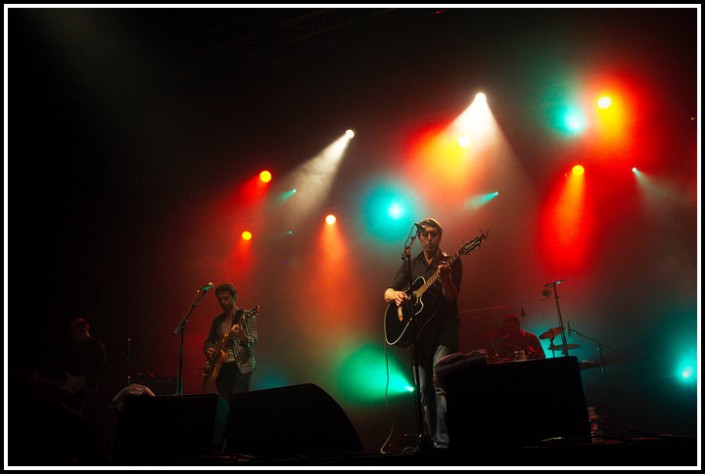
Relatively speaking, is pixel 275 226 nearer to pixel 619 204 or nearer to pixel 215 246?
pixel 215 246

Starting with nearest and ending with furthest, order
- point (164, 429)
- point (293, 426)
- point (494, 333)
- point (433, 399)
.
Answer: point (293, 426)
point (164, 429)
point (433, 399)
point (494, 333)

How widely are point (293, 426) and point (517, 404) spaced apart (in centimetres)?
134

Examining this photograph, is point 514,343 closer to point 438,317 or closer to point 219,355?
point 438,317

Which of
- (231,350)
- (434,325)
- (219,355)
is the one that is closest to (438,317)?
(434,325)

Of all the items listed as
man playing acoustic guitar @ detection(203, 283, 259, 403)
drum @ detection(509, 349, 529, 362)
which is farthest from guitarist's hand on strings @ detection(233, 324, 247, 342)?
drum @ detection(509, 349, 529, 362)

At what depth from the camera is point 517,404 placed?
2.73 metres

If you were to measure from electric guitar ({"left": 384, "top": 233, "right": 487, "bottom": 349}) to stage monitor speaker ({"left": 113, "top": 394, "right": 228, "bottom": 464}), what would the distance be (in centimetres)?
194

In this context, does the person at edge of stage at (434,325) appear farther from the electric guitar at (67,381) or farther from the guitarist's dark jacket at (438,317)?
the electric guitar at (67,381)

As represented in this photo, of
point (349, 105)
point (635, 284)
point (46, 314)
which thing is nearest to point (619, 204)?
point (635, 284)

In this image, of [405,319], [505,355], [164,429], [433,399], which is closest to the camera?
[164,429]

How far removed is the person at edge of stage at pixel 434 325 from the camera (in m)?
3.94

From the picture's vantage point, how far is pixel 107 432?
691cm

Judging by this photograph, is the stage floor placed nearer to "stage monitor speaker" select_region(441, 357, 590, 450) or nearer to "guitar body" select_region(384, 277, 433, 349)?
"stage monitor speaker" select_region(441, 357, 590, 450)

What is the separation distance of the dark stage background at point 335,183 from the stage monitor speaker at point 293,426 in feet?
13.2
